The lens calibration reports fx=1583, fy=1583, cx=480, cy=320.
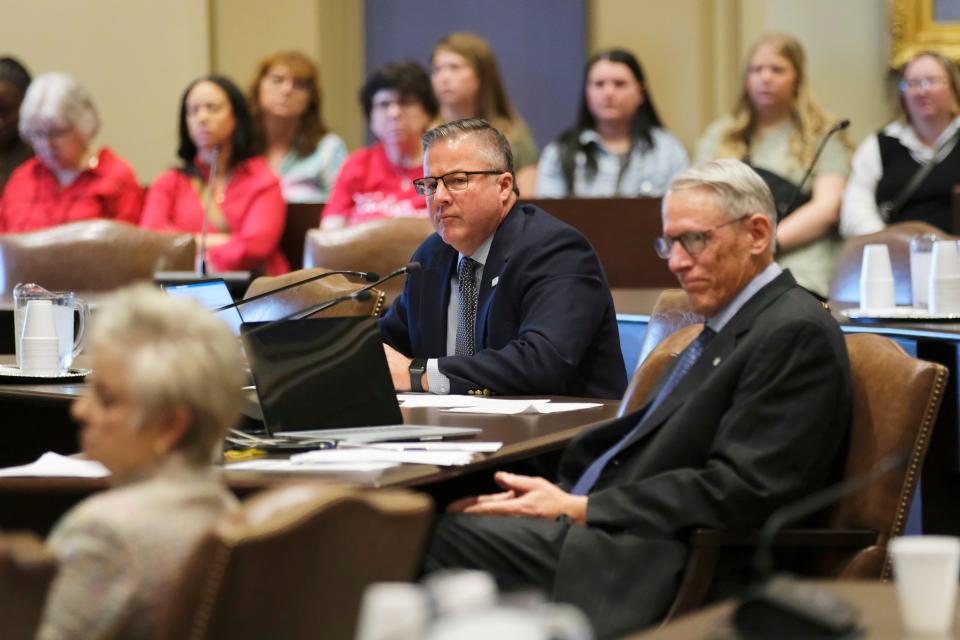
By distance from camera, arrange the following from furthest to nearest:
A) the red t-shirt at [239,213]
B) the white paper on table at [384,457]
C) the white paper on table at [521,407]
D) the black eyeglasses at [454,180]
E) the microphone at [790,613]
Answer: the red t-shirt at [239,213], the black eyeglasses at [454,180], the white paper on table at [521,407], the white paper on table at [384,457], the microphone at [790,613]

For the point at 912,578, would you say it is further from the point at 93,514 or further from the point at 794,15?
the point at 794,15

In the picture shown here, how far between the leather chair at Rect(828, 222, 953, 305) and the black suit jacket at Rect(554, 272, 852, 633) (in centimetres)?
226

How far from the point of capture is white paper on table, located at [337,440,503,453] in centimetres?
267

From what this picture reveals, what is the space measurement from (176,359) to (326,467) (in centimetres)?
79

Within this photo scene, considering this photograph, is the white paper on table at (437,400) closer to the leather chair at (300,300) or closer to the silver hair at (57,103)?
the leather chair at (300,300)

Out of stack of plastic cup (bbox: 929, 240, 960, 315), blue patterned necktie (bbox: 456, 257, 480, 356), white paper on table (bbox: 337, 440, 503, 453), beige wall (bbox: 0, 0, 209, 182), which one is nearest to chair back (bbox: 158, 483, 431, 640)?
white paper on table (bbox: 337, 440, 503, 453)

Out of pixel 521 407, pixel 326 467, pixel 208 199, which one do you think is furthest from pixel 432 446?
pixel 208 199

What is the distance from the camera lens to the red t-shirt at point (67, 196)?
21.9 feet

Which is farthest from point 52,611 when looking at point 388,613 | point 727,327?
point 727,327

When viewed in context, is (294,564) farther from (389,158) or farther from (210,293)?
(389,158)

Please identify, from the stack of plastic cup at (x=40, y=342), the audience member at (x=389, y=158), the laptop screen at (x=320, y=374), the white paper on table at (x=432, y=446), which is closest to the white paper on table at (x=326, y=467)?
the white paper on table at (x=432, y=446)

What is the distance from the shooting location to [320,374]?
288cm

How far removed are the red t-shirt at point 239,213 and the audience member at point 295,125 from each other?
45cm

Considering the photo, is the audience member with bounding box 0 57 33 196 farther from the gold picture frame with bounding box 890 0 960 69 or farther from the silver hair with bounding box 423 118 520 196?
the gold picture frame with bounding box 890 0 960 69
